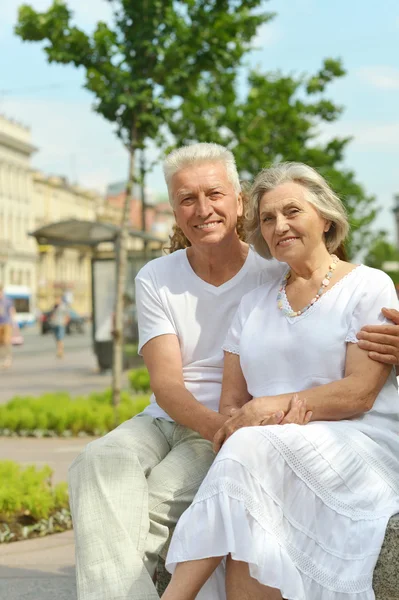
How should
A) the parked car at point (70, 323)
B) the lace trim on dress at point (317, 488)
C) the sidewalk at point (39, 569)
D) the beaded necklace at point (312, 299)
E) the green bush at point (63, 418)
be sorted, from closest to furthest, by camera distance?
1. the lace trim on dress at point (317, 488)
2. the beaded necklace at point (312, 299)
3. the sidewalk at point (39, 569)
4. the green bush at point (63, 418)
5. the parked car at point (70, 323)

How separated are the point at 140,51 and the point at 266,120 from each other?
37.9ft

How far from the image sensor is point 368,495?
10.1ft

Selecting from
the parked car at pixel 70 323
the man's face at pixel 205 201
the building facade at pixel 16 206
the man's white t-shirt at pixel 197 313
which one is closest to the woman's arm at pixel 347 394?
the man's white t-shirt at pixel 197 313

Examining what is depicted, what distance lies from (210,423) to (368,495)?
0.66 metres

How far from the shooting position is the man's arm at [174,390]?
356cm

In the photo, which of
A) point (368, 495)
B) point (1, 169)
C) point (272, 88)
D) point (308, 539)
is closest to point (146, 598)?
point (308, 539)

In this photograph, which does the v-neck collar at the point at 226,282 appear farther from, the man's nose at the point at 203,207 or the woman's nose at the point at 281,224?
the woman's nose at the point at 281,224

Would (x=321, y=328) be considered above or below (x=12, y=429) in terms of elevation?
above

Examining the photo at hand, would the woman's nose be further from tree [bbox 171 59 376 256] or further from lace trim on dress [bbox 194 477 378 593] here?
tree [bbox 171 59 376 256]

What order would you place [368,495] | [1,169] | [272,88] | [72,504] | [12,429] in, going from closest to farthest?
1. [368,495]
2. [72,504]
3. [12,429]
4. [272,88]
5. [1,169]

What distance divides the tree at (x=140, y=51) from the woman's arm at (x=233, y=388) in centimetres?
716

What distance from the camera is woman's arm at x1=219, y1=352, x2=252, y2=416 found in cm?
362

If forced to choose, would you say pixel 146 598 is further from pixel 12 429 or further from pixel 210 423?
pixel 12 429

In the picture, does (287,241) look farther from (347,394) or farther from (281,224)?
(347,394)
